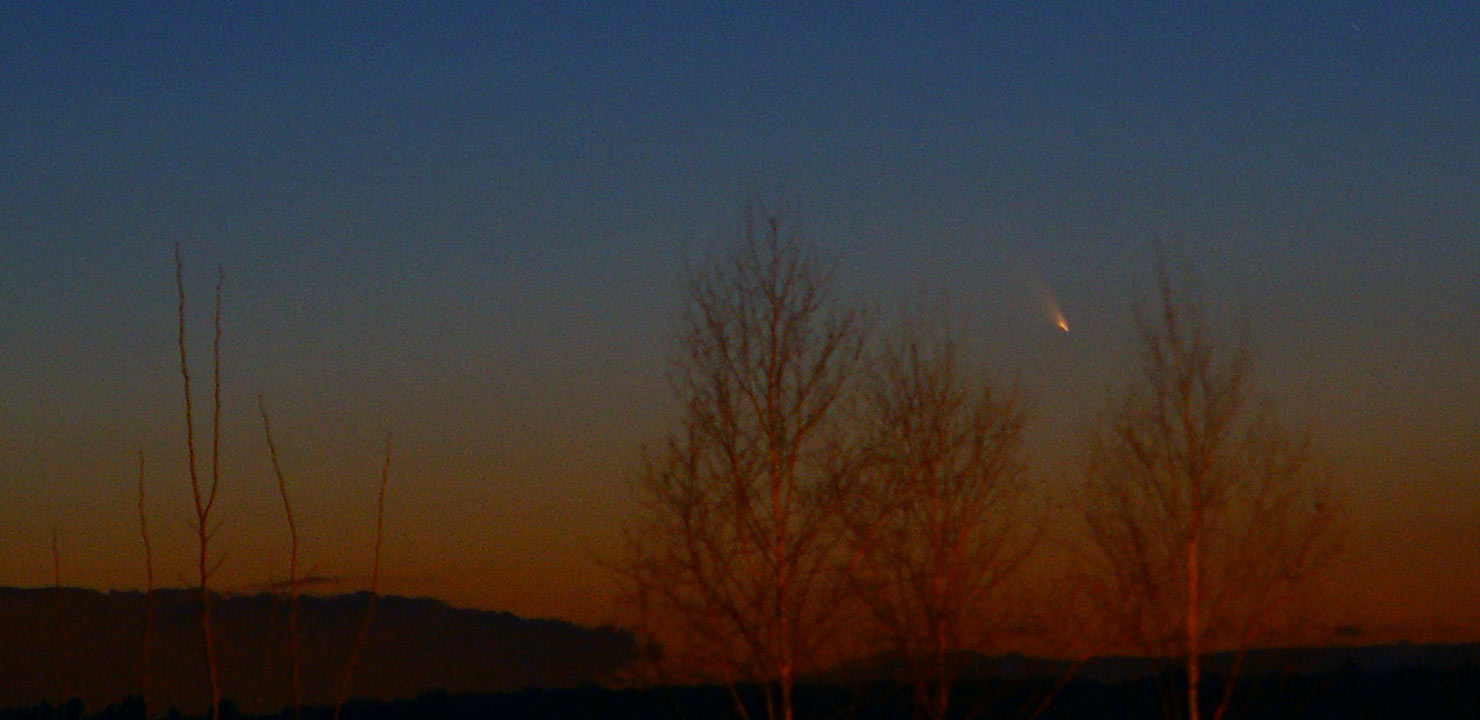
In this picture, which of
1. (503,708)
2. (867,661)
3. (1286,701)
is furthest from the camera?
(503,708)

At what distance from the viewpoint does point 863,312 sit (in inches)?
555

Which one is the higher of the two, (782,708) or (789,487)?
(789,487)

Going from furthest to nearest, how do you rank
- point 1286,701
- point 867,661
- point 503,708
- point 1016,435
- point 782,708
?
1. point 503,708
2. point 1286,701
3. point 1016,435
4. point 867,661
5. point 782,708

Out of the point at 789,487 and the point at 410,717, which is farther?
the point at 410,717

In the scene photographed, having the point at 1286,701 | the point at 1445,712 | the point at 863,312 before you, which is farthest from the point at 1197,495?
the point at 1445,712

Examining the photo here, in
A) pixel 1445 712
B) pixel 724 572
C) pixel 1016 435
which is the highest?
Result: pixel 1016 435

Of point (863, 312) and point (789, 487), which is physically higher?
point (863, 312)

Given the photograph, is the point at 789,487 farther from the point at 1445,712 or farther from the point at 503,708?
the point at 503,708

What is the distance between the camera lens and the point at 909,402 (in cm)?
1597

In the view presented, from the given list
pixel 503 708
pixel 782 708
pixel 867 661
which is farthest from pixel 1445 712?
pixel 503 708

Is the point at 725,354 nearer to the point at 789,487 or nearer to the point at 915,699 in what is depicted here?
the point at 789,487

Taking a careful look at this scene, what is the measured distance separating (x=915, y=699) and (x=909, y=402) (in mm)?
3137

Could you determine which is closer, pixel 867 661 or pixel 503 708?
pixel 867 661

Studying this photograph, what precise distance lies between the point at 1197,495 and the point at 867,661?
3587 mm
